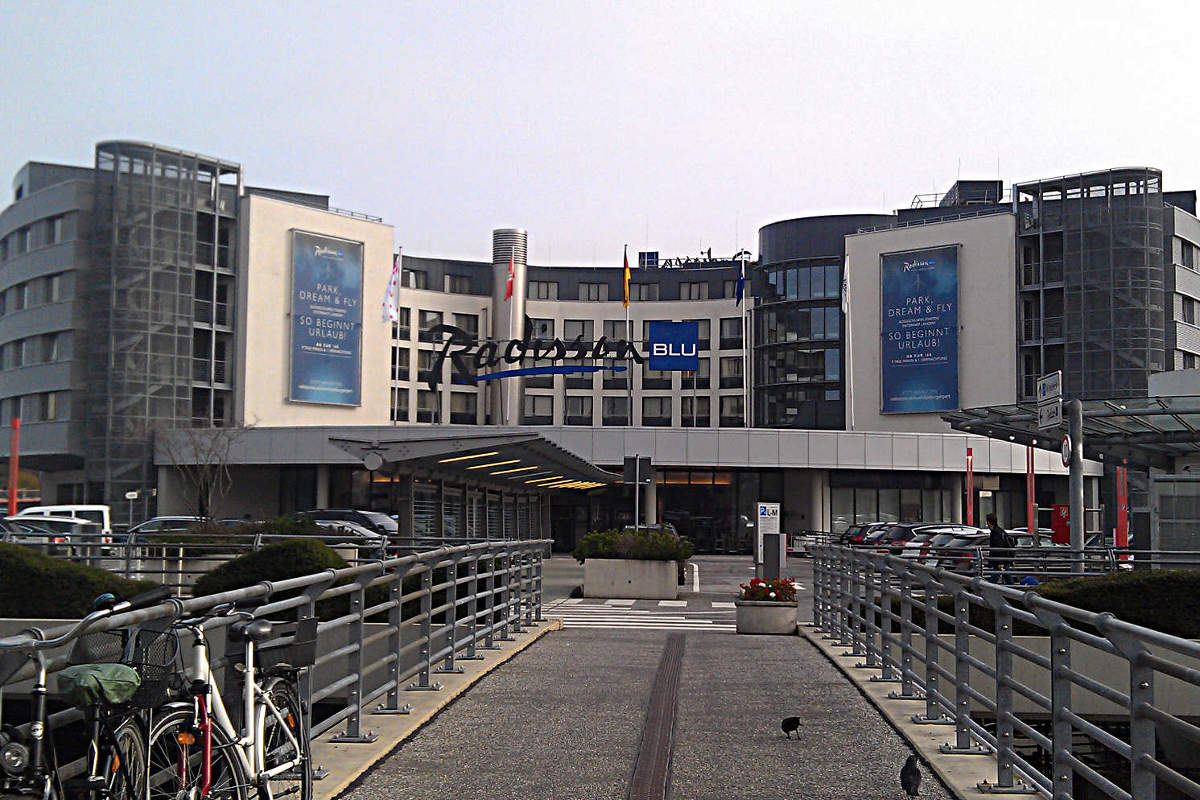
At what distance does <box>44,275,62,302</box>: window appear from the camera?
63.3 m

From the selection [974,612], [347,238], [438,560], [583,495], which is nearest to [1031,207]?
[583,495]

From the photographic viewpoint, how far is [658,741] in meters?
9.52

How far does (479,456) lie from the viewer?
83.4ft

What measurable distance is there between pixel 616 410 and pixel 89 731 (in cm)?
8626

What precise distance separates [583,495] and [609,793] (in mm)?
59719

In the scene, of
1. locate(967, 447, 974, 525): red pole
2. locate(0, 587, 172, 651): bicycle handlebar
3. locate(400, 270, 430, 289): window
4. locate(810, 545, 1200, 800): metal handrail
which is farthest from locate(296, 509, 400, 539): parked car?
locate(400, 270, 430, 289): window

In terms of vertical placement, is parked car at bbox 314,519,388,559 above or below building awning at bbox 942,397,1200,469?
below

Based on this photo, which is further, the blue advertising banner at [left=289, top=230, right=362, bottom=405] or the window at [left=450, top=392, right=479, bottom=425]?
the window at [left=450, top=392, right=479, bottom=425]

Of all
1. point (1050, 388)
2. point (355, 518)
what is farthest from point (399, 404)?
point (1050, 388)

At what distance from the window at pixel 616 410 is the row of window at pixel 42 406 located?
38307 millimetres

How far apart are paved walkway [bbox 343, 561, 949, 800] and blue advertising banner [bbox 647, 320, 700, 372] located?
51.3 m

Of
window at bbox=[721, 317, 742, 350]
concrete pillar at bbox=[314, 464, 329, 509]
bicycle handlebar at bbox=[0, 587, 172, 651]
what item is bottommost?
bicycle handlebar at bbox=[0, 587, 172, 651]

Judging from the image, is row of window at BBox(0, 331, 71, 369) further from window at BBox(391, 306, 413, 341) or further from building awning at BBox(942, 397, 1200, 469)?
building awning at BBox(942, 397, 1200, 469)

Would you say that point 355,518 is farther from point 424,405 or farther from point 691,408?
point 691,408
